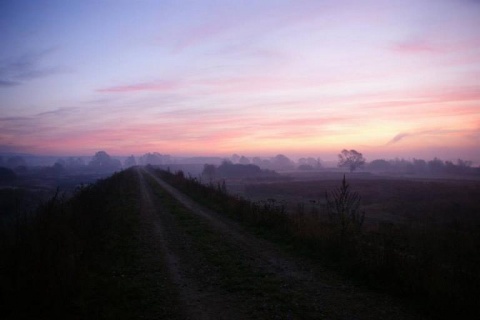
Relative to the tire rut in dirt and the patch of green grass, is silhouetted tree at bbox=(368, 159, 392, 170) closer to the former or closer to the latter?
the tire rut in dirt

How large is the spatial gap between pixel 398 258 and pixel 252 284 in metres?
3.84

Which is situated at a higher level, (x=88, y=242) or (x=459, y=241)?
(x=88, y=242)

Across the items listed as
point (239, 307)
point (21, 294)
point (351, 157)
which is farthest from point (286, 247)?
point (351, 157)

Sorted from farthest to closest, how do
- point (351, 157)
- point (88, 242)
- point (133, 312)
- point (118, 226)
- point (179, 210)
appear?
point (351, 157)
point (179, 210)
point (118, 226)
point (88, 242)
point (133, 312)

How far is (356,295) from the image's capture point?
6.76 meters

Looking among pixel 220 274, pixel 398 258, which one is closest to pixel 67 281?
pixel 220 274

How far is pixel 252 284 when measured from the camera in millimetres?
7352

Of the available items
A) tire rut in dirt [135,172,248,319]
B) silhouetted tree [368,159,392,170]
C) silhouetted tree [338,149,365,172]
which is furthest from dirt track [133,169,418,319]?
silhouetted tree [368,159,392,170]

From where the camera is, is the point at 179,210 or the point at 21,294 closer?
the point at 21,294

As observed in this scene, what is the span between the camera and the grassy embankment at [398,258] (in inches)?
243

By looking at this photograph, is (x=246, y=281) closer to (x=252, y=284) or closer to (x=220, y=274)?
(x=252, y=284)

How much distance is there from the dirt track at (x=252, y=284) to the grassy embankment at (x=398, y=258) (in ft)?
2.00

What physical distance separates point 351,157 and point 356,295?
126 m

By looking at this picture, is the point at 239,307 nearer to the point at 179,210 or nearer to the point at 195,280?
the point at 195,280
